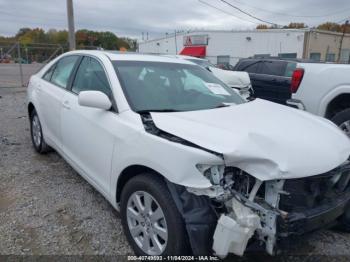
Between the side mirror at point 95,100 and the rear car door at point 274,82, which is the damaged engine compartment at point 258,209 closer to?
Result: the side mirror at point 95,100

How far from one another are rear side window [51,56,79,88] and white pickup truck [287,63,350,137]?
3203mm

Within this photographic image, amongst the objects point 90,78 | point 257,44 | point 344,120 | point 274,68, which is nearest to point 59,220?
point 90,78

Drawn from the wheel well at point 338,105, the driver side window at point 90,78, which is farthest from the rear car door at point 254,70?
the driver side window at point 90,78

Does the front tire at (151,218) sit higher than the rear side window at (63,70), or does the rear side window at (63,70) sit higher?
the rear side window at (63,70)

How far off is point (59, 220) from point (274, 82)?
17.2ft

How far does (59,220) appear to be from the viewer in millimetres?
3262

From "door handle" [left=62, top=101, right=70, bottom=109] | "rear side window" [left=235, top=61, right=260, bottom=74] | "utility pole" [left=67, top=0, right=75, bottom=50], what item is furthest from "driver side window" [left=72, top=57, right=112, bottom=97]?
"utility pole" [left=67, top=0, right=75, bottom=50]

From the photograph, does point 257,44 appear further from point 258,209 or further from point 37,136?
point 258,209

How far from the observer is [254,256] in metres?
2.75

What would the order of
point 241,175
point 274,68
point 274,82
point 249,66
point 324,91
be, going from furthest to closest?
point 249,66, point 274,68, point 274,82, point 324,91, point 241,175

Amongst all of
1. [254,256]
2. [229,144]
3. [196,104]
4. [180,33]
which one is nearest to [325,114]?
[196,104]

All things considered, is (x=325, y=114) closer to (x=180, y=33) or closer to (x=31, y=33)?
(x=180, y=33)

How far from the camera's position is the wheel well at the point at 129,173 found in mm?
2535

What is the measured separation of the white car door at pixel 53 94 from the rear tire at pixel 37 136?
283 mm
